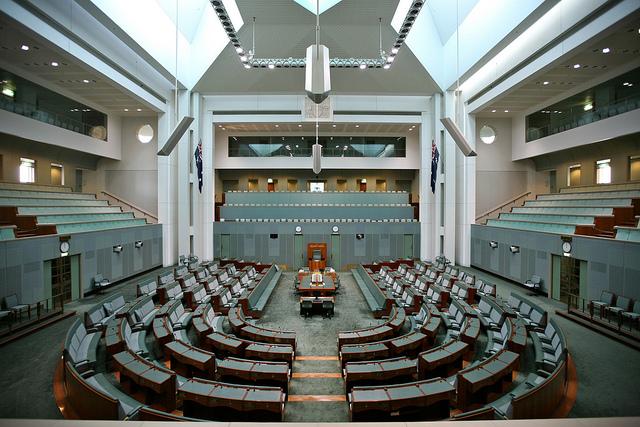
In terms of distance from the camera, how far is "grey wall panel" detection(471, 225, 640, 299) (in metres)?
8.83

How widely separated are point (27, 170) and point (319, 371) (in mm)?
16515

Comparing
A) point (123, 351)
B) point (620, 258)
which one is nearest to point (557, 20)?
point (620, 258)

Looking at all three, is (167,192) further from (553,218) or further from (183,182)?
(553,218)

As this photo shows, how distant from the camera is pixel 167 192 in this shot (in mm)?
16828

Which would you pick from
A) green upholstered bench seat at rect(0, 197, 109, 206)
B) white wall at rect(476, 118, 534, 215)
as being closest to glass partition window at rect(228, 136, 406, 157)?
white wall at rect(476, 118, 534, 215)

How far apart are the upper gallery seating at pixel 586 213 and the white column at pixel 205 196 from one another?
16.4m

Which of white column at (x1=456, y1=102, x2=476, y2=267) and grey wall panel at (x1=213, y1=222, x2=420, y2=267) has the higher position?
white column at (x1=456, y1=102, x2=476, y2=267)

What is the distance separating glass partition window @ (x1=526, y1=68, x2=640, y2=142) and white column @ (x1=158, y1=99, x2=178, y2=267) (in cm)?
2034

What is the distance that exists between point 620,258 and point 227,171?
2391 cm

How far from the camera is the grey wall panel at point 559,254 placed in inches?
348

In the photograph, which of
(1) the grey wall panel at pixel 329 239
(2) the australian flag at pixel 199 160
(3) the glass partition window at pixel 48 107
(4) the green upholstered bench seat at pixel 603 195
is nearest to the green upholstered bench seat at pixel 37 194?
(3) the glass partition window at pixel 48 107

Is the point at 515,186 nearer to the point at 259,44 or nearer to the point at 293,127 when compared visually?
the point at 293,127

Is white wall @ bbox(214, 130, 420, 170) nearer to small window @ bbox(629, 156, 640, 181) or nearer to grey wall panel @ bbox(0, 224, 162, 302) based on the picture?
grey wall panel @ bbox(0, 224, 162, 302)

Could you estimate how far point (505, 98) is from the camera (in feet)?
50.3
